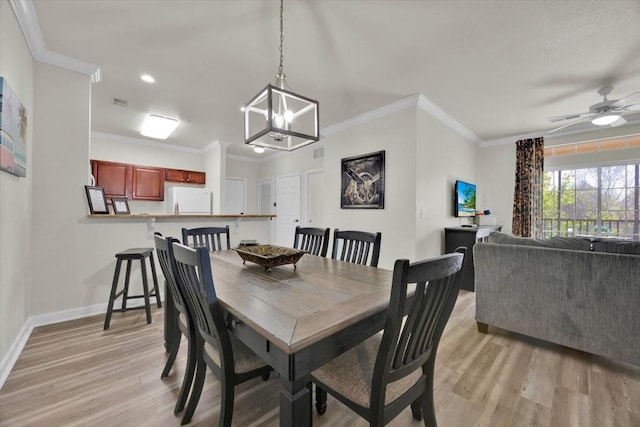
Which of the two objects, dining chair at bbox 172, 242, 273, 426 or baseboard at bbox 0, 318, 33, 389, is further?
baseboard at bbox 0, 318, 33, 389

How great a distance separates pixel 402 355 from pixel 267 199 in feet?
19.4

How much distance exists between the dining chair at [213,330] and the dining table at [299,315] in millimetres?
65

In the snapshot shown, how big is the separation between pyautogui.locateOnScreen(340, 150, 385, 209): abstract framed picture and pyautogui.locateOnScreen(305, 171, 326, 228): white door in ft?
3.74

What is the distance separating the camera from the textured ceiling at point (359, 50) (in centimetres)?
192

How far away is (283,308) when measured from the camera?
1.08 m

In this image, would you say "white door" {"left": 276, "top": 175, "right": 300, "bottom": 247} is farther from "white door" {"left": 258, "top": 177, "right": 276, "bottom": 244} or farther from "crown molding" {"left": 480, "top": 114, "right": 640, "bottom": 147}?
"crown molding" {"left": 480, "top": 114, "right": 640, "bottom": 147}

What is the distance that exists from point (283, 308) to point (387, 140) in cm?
310

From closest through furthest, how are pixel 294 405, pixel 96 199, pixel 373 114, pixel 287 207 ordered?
pixel 294 405, pixel 96 199, pixel 373 114, pixel 287 207

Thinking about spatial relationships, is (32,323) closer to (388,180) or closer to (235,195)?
(388,180)

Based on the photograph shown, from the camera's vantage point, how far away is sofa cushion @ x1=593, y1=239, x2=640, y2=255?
1893mm

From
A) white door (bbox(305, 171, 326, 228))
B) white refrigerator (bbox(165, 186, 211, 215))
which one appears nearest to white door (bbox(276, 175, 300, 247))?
white door (bbox(305, 171, 326, 228))

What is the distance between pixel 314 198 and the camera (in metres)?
5.43

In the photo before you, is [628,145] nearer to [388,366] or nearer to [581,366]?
[581,366]

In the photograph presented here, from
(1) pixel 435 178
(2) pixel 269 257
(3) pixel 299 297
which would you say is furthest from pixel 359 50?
(3) pixel 299 297
